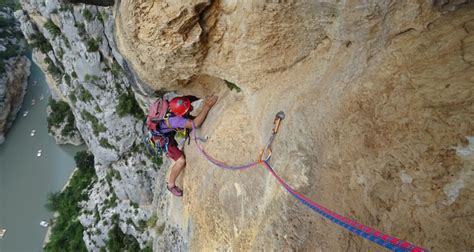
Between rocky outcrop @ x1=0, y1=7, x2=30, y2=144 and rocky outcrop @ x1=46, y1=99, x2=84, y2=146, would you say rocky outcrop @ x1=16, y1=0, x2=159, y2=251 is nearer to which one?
rocky outcrop @ x1=46, y1=99, x2=84, y2=146

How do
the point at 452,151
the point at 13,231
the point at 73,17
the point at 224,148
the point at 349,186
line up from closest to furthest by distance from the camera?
the point at 452,151
the point at 349,186
the point at 224,148
the point at 73,17
the point at 13,231

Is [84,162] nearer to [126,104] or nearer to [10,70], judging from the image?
[126,104]

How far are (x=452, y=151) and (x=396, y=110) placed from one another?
54 cm

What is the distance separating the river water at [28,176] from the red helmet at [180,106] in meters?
23.3

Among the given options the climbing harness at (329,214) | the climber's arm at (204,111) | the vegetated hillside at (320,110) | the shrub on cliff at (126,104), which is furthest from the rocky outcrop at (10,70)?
the climbing harness at (329,214)

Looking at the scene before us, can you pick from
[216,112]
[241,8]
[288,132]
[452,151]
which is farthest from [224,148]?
[452,151]

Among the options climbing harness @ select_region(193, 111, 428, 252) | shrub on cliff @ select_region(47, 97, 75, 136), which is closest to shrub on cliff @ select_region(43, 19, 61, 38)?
shrub on cliff @ select_region(47, 97, 75, 136)

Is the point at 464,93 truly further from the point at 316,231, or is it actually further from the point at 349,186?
the point at 316,231

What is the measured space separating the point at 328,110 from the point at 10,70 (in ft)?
120

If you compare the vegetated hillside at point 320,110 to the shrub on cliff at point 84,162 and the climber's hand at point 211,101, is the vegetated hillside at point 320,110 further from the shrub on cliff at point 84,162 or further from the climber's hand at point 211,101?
the shrub on cliff at point 84,162

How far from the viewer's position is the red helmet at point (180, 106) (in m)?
5.62

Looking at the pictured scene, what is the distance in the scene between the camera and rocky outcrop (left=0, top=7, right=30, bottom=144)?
28859mm

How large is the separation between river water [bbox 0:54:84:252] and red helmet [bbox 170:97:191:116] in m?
23.3

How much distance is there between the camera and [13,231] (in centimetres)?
2344
